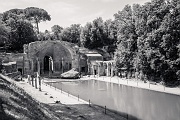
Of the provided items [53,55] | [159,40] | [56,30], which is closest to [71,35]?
[56,30]

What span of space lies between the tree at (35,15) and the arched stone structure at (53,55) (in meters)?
22.7

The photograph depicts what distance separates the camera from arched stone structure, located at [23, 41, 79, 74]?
49612 mm

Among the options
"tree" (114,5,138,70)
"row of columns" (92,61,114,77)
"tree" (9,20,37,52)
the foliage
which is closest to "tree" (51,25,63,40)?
"tree" (9,20,37,52)

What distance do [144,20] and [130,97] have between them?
49.3 feet

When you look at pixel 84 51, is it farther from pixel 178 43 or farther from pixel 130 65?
pixel 178 43

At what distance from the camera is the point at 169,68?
3070cm

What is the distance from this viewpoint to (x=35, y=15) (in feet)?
236

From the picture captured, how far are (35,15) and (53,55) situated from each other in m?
24.6

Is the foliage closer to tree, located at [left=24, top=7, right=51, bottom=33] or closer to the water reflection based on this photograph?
the water reflection

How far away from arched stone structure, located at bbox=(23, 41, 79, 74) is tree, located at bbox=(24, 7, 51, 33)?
893 inches

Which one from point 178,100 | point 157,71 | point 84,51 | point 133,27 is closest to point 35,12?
point 84,51

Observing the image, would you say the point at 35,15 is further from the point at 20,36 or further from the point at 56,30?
the point at 20,36

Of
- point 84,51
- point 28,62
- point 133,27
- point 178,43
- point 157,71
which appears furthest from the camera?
point 84,51

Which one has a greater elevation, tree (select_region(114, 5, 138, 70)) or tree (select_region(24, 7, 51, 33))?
tree (select_region(24, 7, 51, 33))
